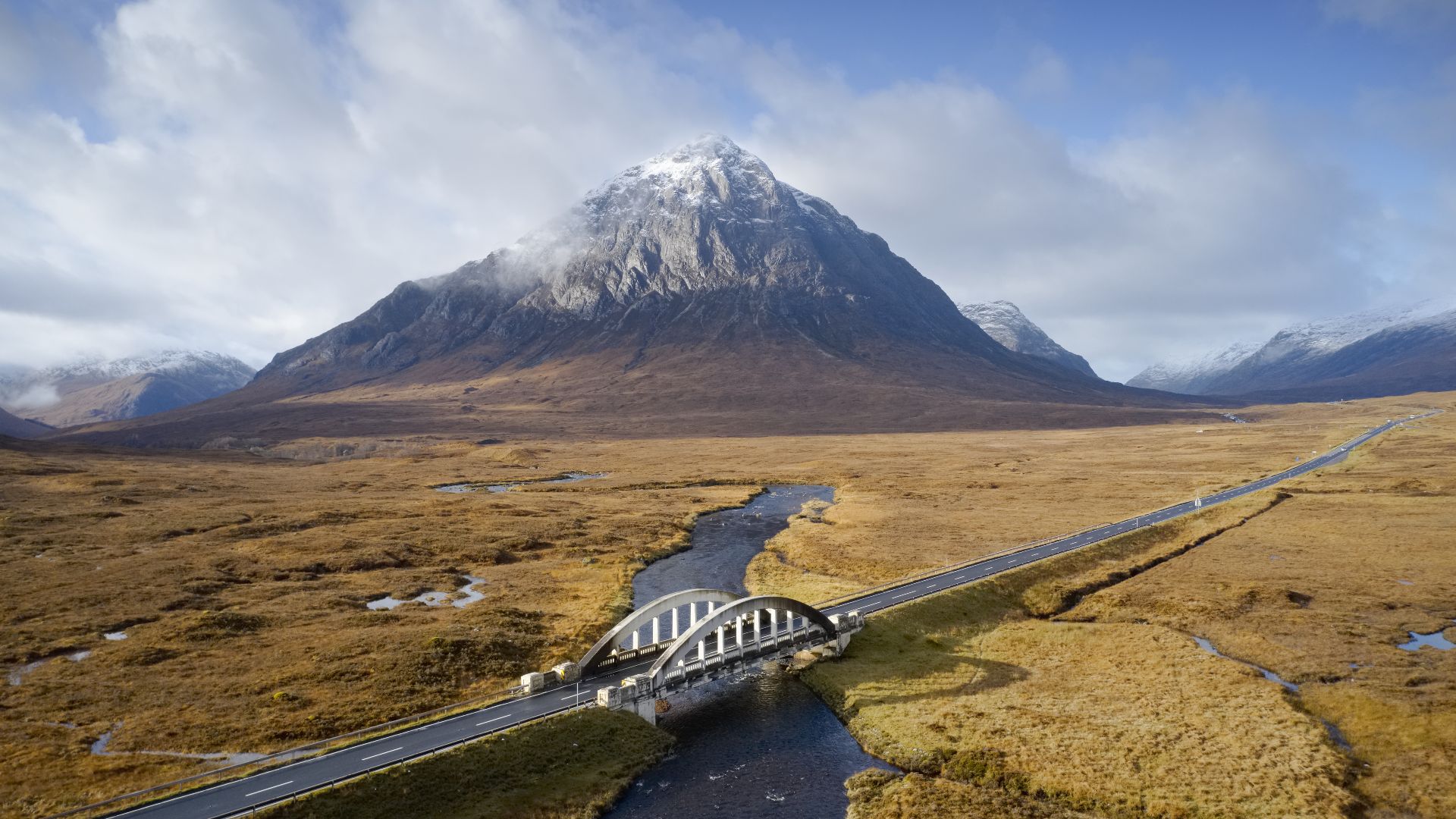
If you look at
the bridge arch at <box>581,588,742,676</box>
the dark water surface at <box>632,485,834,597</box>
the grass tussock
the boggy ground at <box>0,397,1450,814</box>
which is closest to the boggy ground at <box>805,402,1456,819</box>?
the bridge arch at <box>581,588,742,676</box>

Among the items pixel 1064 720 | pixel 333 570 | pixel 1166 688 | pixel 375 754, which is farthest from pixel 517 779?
pixel 333 570

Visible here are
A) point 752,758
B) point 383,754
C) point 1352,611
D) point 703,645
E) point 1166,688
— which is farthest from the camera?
point 1352,611

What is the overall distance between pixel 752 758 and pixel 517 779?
13100 millimetres

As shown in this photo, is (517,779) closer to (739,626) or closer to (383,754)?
(383,754)

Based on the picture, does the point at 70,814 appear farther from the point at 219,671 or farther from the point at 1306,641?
the point at 1306,641

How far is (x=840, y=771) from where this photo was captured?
4175cm

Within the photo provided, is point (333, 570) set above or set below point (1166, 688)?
above

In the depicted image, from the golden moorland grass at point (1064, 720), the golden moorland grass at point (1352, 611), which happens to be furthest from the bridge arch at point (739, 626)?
the golden moorland grass at point (1352, 611)

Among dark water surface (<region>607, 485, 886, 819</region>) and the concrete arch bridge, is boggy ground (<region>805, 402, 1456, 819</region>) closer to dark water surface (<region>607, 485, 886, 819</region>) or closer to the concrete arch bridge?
dark water surface (<region>607, 485, 886, 819</region>)

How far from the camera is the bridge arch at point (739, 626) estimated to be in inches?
1971

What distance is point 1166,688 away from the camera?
50.2 metres

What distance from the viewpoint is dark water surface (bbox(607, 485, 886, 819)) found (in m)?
38.4

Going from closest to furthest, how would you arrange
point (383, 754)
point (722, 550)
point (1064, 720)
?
1. point (383, 754)
2. point (1064, 720)
3. point (722, 550)

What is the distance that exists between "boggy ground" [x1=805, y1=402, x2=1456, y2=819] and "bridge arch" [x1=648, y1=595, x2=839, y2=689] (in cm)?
364
